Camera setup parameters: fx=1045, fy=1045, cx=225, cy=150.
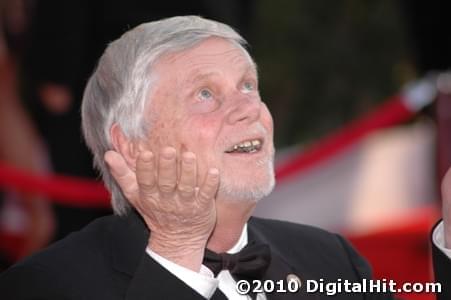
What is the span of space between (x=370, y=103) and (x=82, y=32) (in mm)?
4166

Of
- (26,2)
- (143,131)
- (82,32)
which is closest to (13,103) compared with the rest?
(26,2)

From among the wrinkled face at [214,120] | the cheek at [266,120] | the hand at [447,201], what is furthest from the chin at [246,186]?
the hand at [447,201]

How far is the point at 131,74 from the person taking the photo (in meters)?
2.91

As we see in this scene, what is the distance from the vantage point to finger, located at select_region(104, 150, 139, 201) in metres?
2.63

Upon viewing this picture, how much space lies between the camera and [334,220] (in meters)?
6.64

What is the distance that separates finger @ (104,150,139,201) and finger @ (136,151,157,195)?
0.07 meters

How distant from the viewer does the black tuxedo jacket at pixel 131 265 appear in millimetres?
2666

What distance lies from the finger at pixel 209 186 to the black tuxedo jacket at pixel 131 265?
224mm

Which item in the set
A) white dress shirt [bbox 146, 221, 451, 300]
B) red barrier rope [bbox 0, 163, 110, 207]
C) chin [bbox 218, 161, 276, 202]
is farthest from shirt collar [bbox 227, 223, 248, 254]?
red barrier rope [bbox 0, 163, 110, 207]

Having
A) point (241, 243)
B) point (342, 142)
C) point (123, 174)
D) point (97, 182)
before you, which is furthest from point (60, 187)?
point (123, 174)

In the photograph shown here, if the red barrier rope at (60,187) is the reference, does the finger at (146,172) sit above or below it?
above

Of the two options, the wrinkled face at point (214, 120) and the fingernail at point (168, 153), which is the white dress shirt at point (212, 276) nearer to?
the wrinkled face at point (214, 120)

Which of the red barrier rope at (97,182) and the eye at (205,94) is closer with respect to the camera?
the eye at (205,94)

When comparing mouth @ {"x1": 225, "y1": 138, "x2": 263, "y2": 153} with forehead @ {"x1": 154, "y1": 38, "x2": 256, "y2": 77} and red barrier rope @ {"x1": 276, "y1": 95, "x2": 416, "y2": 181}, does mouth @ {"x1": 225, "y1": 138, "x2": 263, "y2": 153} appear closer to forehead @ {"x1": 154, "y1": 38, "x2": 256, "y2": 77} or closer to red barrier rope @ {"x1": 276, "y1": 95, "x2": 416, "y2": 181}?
forehead @ {"x1": 154, "y1": 38, "x2": 256, "y2": 77}
